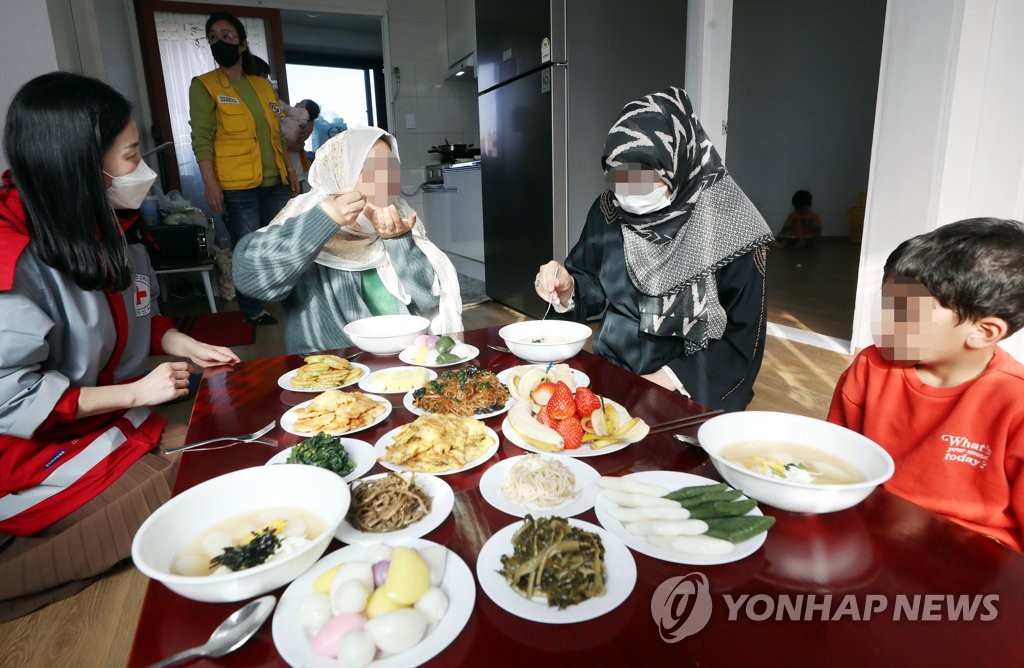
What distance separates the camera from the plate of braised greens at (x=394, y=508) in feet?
2.21

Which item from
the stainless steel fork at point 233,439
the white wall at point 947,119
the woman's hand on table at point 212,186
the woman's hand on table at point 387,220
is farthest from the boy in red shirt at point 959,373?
the woman's hand on table at point 212,186

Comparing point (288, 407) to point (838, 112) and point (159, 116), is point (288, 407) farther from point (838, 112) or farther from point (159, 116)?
point (838, 112)

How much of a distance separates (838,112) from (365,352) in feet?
27.1

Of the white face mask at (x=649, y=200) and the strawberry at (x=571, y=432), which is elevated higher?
the white face mask at (x=649, y=200)

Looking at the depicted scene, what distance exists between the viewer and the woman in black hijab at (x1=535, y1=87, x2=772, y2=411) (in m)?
1.41

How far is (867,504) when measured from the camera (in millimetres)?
712

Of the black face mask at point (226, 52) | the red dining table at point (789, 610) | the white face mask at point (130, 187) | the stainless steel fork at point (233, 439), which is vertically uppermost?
the black face mask at point (226, 52)

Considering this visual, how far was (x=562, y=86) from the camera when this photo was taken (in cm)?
355

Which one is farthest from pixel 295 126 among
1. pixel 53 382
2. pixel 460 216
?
pixel 53 382

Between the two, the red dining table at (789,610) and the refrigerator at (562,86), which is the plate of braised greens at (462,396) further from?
the refrigerator at (562,86)

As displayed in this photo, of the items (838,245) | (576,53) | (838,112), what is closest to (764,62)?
(838,112)

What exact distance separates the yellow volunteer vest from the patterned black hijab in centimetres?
329

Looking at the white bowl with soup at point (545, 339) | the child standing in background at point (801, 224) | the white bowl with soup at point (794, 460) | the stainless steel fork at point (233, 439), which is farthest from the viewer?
the child standing in background at point (801, 224)

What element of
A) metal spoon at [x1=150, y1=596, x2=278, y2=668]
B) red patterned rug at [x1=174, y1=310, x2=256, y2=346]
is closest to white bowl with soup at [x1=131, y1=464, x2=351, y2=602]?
metal spoon at [x1=150, y1=596, x2=278, y2=668]
